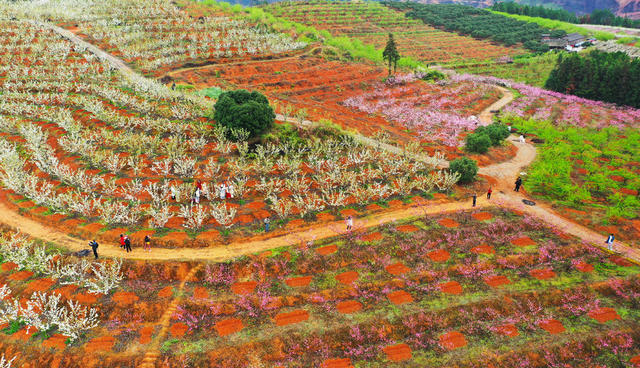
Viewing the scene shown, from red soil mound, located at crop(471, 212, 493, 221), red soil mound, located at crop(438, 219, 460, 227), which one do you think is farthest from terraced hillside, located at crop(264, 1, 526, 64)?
red soil mound, located at crop(438, 219, 460, 227)

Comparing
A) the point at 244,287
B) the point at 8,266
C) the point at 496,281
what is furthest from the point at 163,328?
the point at 496,281

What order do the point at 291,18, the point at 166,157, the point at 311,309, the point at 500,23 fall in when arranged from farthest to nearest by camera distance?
the point at 500,23 → the point at 291,18 → the point at 166,157 → the point at 311,309

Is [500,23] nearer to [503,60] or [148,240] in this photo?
[503,60]

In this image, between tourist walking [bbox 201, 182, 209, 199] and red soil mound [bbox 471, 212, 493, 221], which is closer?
tourist walking [bbox 201, 182, 209, 199]

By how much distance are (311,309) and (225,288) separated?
6.22 metres

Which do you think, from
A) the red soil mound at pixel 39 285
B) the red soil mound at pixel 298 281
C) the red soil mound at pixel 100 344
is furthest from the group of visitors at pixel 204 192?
the red soil mound at pixel 100 344

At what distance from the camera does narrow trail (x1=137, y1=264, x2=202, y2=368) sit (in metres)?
18.7

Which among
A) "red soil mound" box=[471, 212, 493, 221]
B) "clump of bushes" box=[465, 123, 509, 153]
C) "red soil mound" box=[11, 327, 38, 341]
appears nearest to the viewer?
"red soil mound" box=[11, 327, 38, 341]

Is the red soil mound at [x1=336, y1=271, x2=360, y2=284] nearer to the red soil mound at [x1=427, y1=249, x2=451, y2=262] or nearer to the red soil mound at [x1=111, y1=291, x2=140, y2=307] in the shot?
the red soil mound at [x1=427, y1=249, x2=451, y2=262]

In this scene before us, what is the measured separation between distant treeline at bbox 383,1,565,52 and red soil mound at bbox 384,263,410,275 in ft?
464

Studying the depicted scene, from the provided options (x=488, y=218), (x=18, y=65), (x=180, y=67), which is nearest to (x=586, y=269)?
(x=488, y=218)

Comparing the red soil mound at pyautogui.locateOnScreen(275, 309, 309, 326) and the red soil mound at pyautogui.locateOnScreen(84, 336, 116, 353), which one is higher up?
the red soil mound at pyautogui.locateOnScreen(275, 309, 309, 326)

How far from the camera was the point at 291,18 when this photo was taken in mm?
146125

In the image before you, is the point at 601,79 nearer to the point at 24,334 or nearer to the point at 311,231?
the point at 311,231
